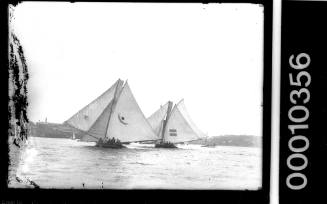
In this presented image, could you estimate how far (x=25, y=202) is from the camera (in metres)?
1.53

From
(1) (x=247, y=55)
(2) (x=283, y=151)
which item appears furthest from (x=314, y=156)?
(1) (x=247, y=55)

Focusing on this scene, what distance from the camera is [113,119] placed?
1.63 metres

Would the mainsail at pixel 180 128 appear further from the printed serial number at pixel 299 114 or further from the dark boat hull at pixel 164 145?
the printed serial number at pixel 299 114

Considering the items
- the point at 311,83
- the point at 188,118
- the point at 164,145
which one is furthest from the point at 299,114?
the point at 164,145

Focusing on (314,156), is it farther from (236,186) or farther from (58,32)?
(58,32)

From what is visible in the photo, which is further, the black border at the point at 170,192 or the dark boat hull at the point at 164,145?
the dark boat hull at the point at 164,145

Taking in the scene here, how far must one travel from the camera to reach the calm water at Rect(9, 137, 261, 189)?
1.55 metres

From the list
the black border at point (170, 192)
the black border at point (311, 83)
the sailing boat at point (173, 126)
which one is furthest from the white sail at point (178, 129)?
the black border at point (311, 83)

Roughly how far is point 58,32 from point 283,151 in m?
1.08

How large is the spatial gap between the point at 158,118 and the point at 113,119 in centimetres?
20

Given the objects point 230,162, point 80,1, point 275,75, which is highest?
point 80,1

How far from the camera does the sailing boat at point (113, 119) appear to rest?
1.58 meters

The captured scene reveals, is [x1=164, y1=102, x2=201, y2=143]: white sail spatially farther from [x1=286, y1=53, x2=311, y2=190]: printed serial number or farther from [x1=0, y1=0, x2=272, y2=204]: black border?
[x1=286, y1=53, x2=311, y2=190]: printed serial number

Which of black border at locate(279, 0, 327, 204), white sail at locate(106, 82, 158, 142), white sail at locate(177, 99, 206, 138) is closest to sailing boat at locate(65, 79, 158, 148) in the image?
white sail at locate(106, 82, 158, 142)
